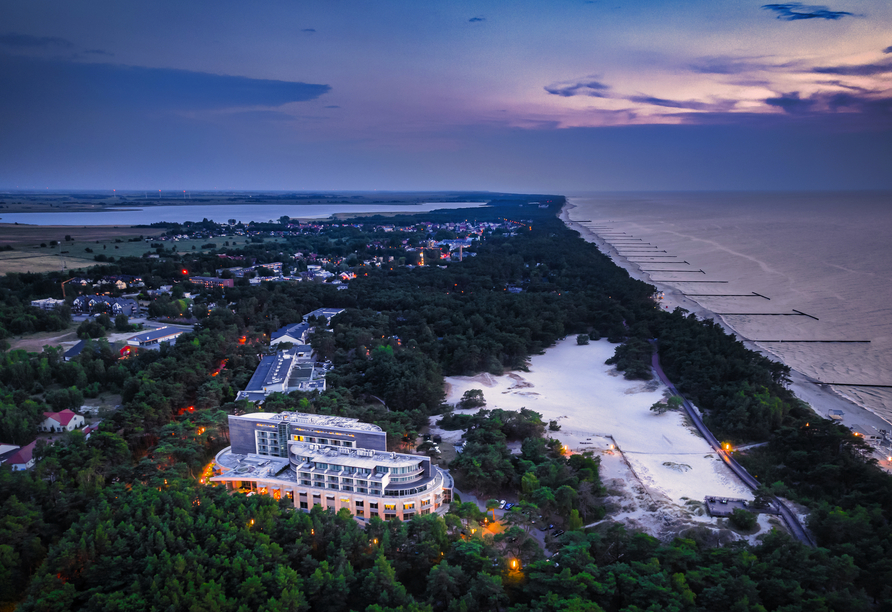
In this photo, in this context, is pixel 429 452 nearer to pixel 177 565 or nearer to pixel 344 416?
pixel 344 416

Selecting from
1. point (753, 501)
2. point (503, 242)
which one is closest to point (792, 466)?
point (753, 501)

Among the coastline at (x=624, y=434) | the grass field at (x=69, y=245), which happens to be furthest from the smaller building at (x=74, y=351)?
the grass field at (x=69, y=245)

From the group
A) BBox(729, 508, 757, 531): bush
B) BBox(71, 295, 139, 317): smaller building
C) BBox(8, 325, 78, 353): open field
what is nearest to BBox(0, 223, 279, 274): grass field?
BBox(71, 295, 139, 317): smaller building

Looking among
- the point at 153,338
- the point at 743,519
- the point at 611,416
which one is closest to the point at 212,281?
the point at 153,338

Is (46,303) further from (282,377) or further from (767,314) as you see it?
(767,314)

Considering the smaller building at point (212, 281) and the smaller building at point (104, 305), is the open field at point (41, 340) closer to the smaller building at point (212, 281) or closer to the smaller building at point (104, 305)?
the smaller building at point (104, 305)
